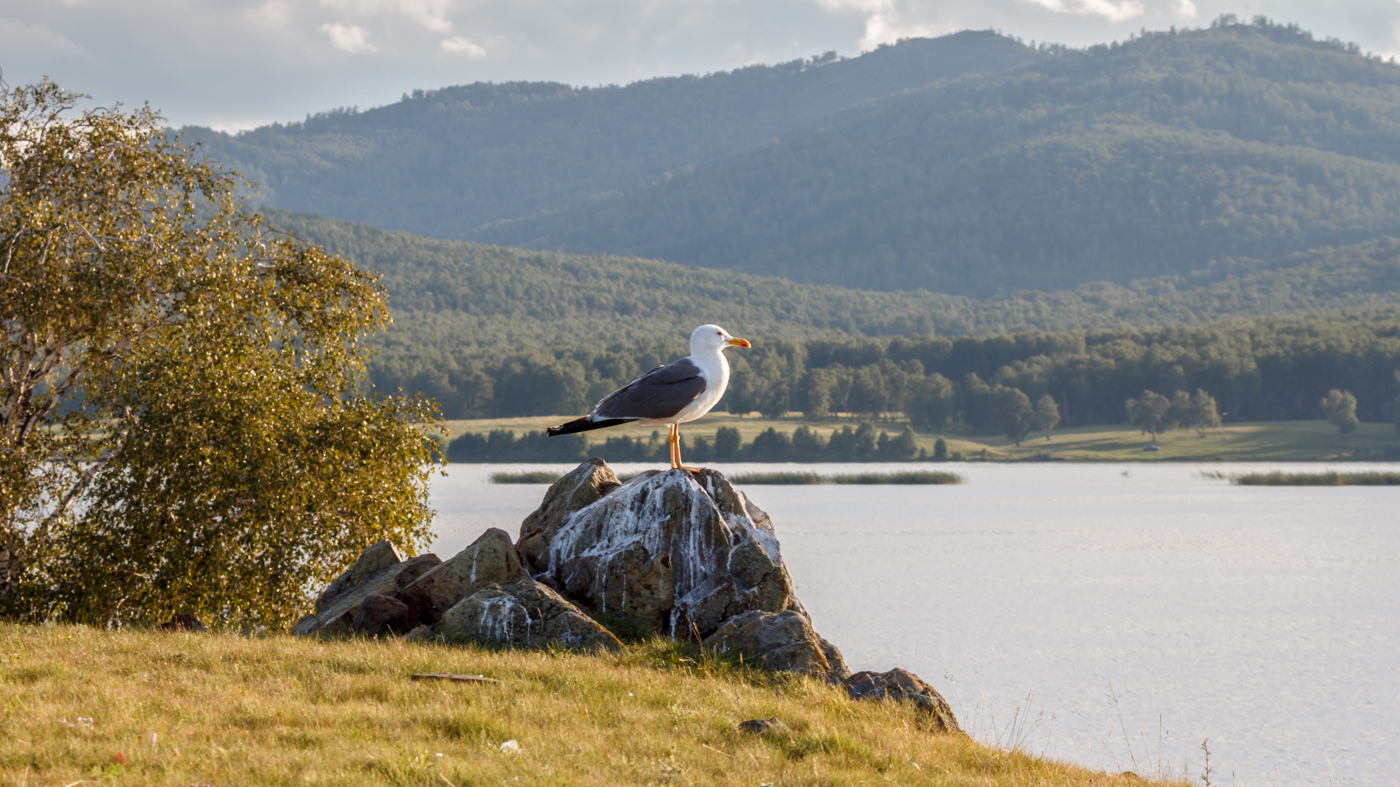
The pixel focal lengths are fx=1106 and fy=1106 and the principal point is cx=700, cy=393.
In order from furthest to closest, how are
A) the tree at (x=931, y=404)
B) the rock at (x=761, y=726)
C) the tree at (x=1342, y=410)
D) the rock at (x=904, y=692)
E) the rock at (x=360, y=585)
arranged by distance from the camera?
the tree at (x=931, y=404), the tree at (x=1342, y=410), the rock at (x=360, y=585), the rock at (x=904, y=692), the rock at (x=761, y=726)

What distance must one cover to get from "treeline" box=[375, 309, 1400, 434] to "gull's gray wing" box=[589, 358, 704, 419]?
5275 inches

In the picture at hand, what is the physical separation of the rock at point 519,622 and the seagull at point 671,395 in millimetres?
1975

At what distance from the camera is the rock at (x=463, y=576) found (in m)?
13.3

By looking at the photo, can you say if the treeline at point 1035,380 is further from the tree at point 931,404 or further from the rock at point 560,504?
the rock at point 560,504

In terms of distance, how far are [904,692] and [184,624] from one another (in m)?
10.9

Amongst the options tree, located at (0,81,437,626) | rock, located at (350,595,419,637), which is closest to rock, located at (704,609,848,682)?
rock, located at (350,595,419,637)

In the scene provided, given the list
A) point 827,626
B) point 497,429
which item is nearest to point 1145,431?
point 497,429

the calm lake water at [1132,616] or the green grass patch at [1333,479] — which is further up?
the green grass patch at [1333,479]

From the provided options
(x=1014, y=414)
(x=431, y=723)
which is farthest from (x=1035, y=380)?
(x=431, y=723)

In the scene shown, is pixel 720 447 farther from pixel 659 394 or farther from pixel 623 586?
pixel 659 394

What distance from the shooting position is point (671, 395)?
13.0m

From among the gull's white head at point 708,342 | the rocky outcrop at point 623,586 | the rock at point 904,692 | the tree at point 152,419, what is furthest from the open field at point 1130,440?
the rock at point 904,692

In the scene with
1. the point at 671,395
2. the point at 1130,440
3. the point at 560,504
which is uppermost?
the point at 671,395

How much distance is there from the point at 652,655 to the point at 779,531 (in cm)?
5231
